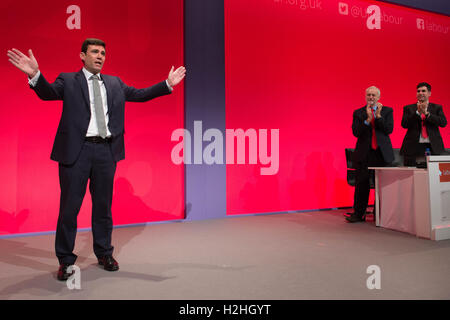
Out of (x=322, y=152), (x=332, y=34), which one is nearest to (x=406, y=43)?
(x=332, y=34)

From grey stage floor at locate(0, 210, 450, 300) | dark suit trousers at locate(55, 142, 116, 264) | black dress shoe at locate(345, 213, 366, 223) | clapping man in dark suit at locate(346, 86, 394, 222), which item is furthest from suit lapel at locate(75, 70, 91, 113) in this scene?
black dress shoe at locate(345, 213, 366, 223)

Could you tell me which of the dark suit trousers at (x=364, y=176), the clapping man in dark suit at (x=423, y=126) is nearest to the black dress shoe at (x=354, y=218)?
the dark suit trousers at (x=364, y=176)

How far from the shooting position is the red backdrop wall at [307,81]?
4.90 m

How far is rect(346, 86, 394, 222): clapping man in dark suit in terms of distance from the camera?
13.0ft

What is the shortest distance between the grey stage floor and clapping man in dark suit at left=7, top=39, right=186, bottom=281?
0.29 meters

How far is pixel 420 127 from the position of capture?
402 centimetres

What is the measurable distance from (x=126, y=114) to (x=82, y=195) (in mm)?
2028

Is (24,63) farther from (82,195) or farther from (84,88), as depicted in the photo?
(82,195)

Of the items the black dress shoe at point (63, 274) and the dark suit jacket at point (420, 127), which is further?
the dark suit jacket at point (420, 127)

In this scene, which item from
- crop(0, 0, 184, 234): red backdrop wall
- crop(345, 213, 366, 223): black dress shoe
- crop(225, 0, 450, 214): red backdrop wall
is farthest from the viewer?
crop(225, 0, 450, 214): red backdrop wall

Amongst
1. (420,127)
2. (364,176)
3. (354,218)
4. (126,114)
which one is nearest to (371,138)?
(364,176)

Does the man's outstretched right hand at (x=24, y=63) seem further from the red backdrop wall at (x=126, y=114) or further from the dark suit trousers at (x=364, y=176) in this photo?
the dark suit trousers at (x=364, y=176)

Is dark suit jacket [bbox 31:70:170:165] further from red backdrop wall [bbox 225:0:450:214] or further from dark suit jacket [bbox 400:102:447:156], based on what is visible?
dark suit jacket [bbox 400:102:447:156]

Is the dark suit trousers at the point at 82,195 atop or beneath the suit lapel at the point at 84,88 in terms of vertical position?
beneath
